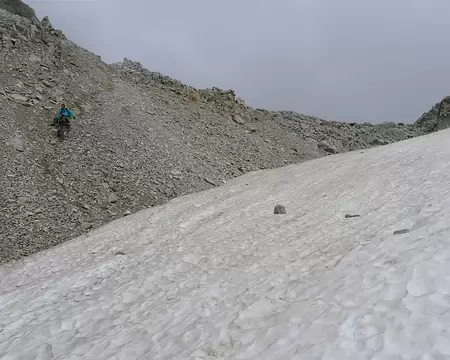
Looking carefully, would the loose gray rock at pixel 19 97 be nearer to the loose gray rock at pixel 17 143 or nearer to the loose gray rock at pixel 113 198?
the loose gray rock at pixel 17 143

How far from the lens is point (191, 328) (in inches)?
169

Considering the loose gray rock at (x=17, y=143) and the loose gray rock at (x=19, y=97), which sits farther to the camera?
the loose gray rock at (x=19, y=97)

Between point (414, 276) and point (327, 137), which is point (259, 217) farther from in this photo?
point (327, 137)

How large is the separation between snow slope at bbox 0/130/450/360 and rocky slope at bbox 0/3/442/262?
2797 millimetres

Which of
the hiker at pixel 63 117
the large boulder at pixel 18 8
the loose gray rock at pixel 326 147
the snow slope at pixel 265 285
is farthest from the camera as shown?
the loose gray rock at pixel 326 147

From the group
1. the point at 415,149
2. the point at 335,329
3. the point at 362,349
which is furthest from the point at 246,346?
the point at 415,149

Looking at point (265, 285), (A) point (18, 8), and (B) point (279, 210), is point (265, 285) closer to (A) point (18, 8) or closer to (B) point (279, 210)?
(B) point (279, 210)

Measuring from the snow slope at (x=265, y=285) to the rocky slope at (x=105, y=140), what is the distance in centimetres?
280

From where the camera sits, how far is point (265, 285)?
4934mm

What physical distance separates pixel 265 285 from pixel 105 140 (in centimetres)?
1498

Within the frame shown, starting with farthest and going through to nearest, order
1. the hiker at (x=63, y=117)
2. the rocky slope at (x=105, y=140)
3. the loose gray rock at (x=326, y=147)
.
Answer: the loose gray rock at (x=326, y=147), the hiker at (x=63, y=117), the rocky slope at (x=105, y=140)

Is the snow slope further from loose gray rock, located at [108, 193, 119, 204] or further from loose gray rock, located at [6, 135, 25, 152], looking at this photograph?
loose gray rock, located at [6, 135, 25, 152]

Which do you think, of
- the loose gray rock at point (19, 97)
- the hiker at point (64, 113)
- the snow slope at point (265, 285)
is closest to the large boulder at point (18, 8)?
the loose gray rock at point (19, 97)

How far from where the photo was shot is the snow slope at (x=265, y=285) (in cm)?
327
